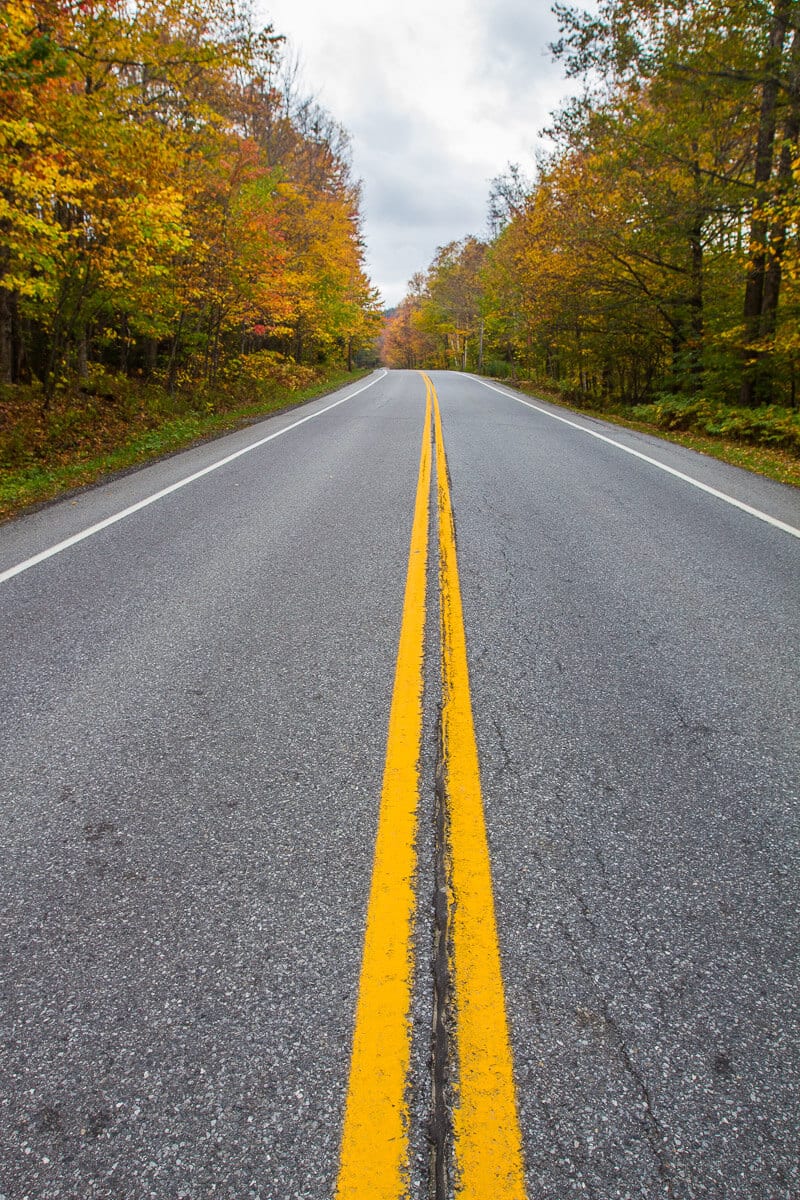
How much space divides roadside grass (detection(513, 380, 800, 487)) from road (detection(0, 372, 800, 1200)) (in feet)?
19.4

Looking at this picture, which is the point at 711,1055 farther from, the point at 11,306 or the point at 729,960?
the point at 11,306

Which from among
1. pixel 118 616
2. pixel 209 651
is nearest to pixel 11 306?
pixel 118 616

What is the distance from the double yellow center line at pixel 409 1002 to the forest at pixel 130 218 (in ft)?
23.6

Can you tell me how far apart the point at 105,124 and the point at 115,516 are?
5.95 metres

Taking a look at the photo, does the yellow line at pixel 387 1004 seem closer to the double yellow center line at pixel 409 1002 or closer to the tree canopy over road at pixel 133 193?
the double yellow center line at pixel 409 1002

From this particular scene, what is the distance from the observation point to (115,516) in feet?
21.1

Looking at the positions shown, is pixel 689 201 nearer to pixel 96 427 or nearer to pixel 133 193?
pixel 133 193

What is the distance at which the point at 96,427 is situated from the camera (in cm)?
1122

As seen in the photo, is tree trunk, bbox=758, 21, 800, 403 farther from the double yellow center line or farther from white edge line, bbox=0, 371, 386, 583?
the double yellow center line

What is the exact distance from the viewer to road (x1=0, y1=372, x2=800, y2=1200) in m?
1.32

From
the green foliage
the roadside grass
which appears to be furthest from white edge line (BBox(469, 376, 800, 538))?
the green foliage

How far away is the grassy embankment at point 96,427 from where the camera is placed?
8.27m

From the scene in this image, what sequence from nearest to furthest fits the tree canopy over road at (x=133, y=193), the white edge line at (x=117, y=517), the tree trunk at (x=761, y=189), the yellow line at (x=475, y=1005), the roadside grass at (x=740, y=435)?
the yellow line at (x=475, y=1005) < the white edge line at (x=117, y=517) < the tree canopy over road at (x=133, y=193) < the roadside grass at (x=740, y=435) < the tree trunk at (x=761, y=189)

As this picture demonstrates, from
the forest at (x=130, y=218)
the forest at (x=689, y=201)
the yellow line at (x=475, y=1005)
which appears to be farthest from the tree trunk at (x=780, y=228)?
the yellow line at (x=475, y=1005)
